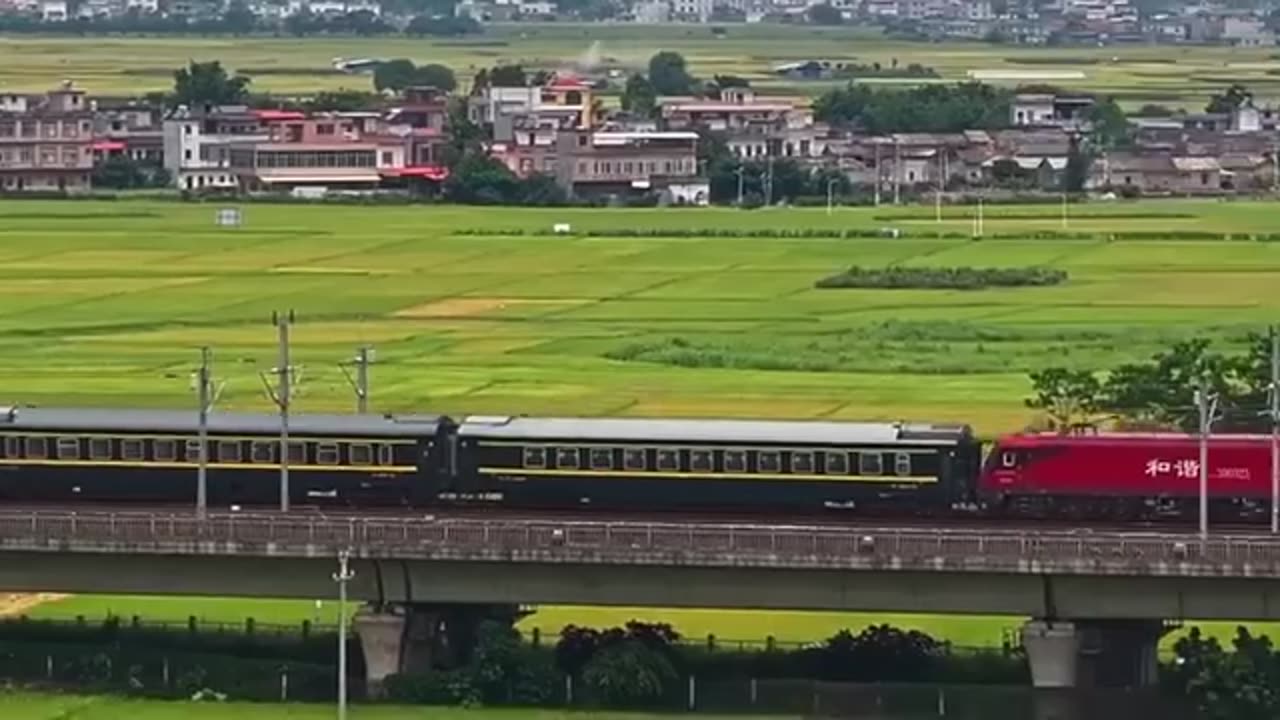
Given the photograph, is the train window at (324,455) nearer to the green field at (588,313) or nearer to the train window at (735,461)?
the train window at (735,461)

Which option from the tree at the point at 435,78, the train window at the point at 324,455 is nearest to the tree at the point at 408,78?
the tree at the point at 435,78

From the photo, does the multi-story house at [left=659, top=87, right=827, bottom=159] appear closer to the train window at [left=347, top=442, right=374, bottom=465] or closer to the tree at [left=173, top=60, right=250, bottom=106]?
the tree at [left=173, top=60, right=250, bottom=106]

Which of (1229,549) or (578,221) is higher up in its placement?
(1229,549)

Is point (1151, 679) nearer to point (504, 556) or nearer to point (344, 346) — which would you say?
point (504, 556)

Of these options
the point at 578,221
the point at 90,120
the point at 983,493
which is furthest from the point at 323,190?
Answer: the point at 983,493

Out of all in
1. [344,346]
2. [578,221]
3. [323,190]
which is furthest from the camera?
[323,190]

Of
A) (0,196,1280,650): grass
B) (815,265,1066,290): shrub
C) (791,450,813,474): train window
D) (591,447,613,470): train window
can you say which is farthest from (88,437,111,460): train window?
(815,265,1066,290): shrub
